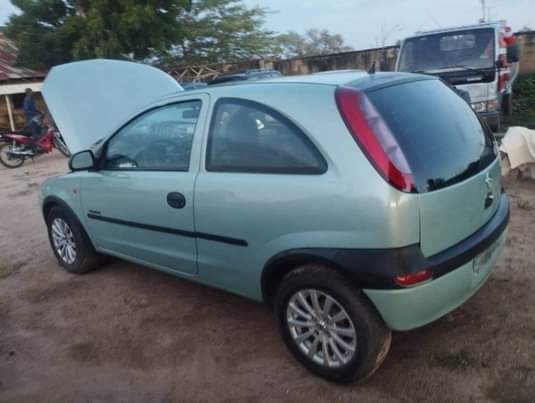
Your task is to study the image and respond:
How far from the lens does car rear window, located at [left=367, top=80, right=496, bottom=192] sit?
2.58 meters

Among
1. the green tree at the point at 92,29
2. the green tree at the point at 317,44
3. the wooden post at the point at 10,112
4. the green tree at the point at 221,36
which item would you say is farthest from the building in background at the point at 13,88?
the green tree at the point at 317,44

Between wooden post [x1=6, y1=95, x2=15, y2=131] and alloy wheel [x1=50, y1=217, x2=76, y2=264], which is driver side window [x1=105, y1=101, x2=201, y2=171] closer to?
alloy wheel [x1=50, y1=217, x2=76, y2=264]

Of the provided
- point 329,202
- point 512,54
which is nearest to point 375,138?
point 329,202

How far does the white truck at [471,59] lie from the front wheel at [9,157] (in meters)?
8.94

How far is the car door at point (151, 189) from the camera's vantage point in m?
3.36

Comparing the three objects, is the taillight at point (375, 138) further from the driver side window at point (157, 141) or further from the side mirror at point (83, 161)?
the side mirror at point (83, 161)

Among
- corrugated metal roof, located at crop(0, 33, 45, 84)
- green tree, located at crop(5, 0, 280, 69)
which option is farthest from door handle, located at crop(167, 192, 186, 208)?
corrugated metal roof, located at crop(0, 33, 45, 84)

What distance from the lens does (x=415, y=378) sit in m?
2.83

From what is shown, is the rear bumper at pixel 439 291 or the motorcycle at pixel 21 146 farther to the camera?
the motorcycle at pixel 21 146

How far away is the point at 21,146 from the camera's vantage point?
1209 centimetres

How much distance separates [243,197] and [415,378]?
4.57ft

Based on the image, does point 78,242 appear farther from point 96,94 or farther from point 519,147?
point 519,147

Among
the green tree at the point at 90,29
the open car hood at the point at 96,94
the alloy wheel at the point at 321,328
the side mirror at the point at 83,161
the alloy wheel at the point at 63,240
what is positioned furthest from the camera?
the green tree at the point at 90,29

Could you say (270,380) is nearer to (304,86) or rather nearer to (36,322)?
(304,86)
